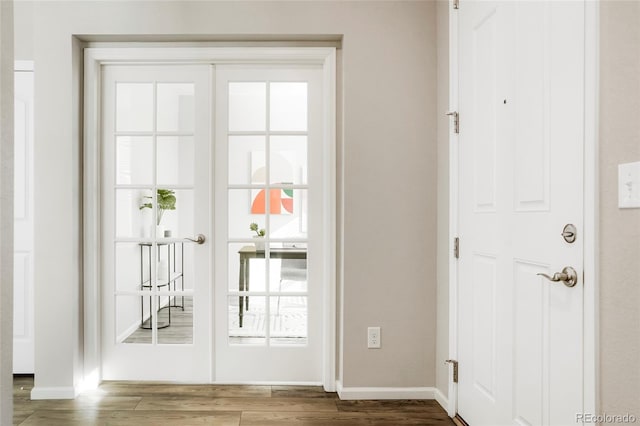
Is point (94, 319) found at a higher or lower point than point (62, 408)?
higher

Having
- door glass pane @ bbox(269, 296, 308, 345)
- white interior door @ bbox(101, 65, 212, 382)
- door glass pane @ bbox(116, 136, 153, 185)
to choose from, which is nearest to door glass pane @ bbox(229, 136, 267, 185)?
white interior door @ bbox(101, 65, 212, 382)

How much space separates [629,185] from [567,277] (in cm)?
37

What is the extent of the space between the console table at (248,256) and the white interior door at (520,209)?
1.03m

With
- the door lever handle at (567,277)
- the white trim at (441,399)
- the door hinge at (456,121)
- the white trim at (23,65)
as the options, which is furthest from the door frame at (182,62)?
the door lever handle at (567,277)

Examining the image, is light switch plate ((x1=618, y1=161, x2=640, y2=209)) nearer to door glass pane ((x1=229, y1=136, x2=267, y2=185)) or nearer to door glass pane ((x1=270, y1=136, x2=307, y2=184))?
door glass pane ((x1=270, y1=136, x2=307, y2=184))

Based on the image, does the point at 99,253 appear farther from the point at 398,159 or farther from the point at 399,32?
the point at 399,32

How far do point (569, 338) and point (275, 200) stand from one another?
1782 millimetres

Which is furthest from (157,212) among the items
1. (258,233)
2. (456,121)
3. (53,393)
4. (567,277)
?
(567,277)

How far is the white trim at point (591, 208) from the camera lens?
1.23 m

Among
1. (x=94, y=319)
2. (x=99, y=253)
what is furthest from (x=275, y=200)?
(x=94, y=319)

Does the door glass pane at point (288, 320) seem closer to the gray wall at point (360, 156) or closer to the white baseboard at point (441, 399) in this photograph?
the gray wall at point (360, 156)

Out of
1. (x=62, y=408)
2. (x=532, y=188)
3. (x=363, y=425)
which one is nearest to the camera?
(x=532, y=188)

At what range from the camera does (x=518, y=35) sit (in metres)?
1.67

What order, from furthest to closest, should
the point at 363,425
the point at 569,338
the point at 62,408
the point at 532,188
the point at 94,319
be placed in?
1. the point at 94,319
2. the point at 62,408
3. the point at 363,425
4. the point at 532,188
5. the point at 569,338
